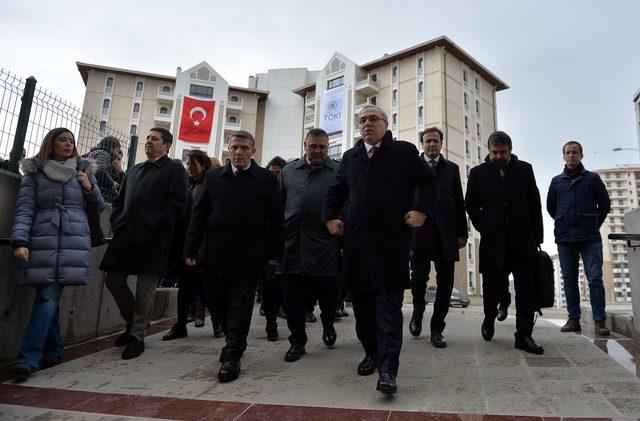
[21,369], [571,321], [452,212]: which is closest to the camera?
[21,369]

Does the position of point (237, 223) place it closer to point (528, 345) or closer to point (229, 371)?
point (229, 371)

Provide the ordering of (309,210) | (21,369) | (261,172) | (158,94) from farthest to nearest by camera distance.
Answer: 1. (158,94)
2. (309,210)
3. (261,172)
4. (21,369)

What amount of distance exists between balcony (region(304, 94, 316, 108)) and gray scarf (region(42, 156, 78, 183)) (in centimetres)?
4520

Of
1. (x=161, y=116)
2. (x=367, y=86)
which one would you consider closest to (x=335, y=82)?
(x=367, y=86)

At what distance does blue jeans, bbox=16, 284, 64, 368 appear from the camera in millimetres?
3734

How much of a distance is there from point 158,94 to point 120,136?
1708 inches

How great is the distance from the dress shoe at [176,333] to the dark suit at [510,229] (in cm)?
355

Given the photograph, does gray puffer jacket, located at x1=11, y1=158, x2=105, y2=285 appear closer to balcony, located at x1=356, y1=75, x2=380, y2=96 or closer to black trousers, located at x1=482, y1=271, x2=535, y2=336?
black trousers, located at x1=482, y1=271, x2=535, y2=336

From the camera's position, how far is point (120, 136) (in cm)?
675

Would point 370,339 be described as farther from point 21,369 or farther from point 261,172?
point 21,369

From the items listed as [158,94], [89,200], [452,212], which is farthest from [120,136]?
[158,94]

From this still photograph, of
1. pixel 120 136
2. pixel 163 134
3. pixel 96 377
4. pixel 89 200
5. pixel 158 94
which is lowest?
pixel 96 377

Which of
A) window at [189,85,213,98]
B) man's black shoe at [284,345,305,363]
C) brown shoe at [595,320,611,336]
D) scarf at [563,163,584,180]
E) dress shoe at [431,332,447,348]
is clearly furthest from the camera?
window at [189,85,213,98]

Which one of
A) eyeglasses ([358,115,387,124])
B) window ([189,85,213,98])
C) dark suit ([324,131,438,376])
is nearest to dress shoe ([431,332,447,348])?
dark suit ([324,131,438,376])
